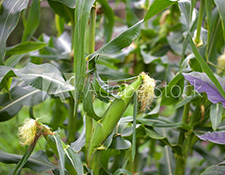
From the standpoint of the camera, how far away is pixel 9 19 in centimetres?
54

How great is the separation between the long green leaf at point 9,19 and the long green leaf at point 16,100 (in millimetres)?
112

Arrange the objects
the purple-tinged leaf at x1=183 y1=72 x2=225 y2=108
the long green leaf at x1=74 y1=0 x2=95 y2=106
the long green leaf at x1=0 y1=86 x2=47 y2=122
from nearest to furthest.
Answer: the long green leaf at x1=74 y1=0 x2=95 y2=106
the purple-tinged leaf at x1=183 y1=72 x2=225 y2=108
the long green leaf at x1=0 y1=86 x2=47 y2=122

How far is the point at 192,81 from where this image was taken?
45 centimetres

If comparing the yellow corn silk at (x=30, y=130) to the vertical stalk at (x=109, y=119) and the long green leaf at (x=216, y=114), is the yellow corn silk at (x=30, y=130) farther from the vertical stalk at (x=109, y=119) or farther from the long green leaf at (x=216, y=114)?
the long green leaf at (x=216, y=114)

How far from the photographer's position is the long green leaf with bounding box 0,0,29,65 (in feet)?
1.74

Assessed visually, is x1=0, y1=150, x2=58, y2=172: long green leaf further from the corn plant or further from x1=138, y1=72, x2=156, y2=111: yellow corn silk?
x1=138, y1=72, x2=156, y2=111: yellow corn silk

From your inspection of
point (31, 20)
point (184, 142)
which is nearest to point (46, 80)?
point (31, 20)

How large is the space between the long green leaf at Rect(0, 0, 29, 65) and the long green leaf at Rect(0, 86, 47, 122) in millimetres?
112

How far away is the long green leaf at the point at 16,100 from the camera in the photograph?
611 millimetres

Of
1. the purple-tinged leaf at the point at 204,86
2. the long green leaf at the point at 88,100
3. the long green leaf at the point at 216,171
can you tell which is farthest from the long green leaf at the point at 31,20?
the long green leaf at the point at 216,171

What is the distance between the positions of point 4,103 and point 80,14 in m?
0.37

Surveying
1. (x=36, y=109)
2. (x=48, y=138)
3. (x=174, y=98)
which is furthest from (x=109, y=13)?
(x=36, y=109)

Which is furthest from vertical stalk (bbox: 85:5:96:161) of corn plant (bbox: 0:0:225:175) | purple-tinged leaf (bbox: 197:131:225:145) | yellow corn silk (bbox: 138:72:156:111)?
purple-tinged leaf (bbox: 197:131:225:145)

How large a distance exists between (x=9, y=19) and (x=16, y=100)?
195 mm
